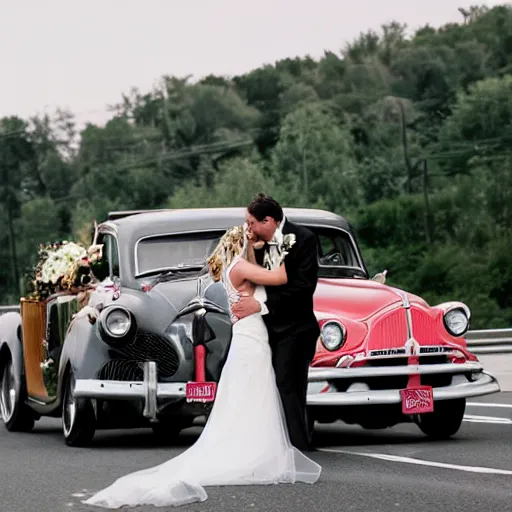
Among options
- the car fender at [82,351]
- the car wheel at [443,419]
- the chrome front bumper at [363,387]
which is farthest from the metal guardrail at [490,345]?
the car fender at [82,351]

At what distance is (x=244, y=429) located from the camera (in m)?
9.34

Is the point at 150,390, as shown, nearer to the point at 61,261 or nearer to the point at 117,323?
the point at 117,323

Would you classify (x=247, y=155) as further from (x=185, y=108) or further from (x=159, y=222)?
(x=159, y=222)

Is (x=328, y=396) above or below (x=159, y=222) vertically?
below

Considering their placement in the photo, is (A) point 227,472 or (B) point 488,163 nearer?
(A) point 227,472

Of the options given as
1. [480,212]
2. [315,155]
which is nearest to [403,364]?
[480,212]

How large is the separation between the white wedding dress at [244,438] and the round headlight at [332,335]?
2.61m

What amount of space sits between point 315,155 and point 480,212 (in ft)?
52.8

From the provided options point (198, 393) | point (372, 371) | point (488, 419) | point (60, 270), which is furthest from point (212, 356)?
point (488, 419)

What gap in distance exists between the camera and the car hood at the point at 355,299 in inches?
489

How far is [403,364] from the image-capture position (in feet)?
40.5

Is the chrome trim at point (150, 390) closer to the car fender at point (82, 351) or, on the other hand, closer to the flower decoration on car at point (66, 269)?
the car fender at point (82, 351)

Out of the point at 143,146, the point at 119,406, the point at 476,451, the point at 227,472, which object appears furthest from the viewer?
the point at 143,146

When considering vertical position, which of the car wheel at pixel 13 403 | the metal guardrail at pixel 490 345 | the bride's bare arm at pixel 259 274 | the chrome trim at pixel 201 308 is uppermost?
the bride's bare arm at pixel 259 274
